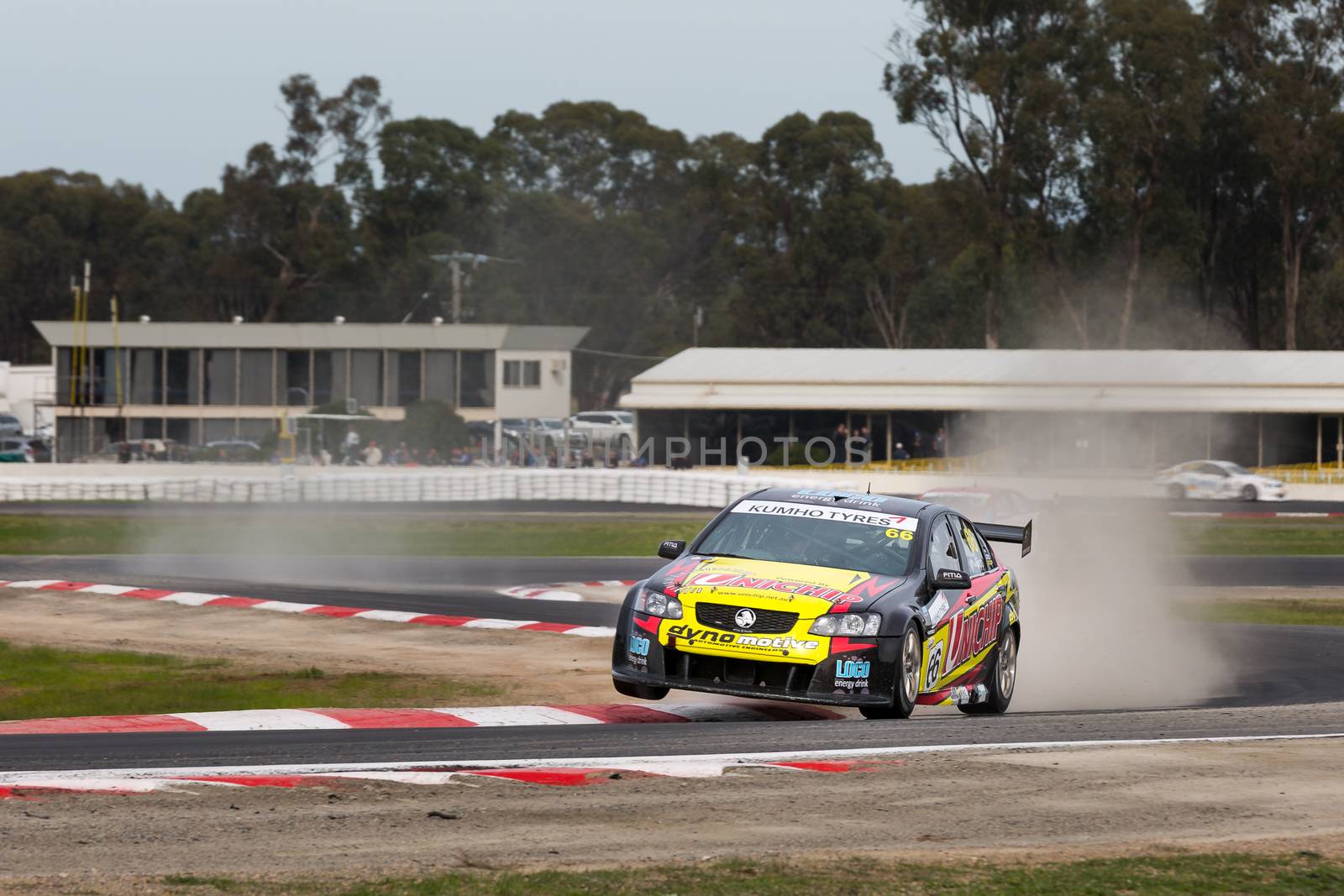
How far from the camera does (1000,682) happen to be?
10961mm

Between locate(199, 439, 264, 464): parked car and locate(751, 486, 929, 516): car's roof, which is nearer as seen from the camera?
locate(751, 486, 929, 516): car's roof

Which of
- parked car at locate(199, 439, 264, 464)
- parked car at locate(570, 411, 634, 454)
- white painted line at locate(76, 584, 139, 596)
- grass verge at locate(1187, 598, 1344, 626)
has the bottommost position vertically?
grass verge at locate(1187, 598, 1344, 626)

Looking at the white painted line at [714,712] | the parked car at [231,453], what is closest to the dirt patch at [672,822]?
the white painted line at [714,712]

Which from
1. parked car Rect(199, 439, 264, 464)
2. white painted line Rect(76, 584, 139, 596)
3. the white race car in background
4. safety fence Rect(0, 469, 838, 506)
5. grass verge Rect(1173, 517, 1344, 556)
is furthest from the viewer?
parked car Rect(199, 439, 264, 464)

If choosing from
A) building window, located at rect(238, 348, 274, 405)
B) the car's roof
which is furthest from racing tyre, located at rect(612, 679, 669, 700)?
building window, located at rect(238, 348, 274, 405)

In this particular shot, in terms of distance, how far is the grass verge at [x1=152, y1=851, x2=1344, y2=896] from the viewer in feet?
16.4

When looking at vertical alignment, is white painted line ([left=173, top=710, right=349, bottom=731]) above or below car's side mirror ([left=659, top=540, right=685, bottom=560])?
below

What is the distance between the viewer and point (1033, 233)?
6981 centimetres

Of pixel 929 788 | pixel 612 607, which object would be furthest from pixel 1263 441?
pixel 929 788

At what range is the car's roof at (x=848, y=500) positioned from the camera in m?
10.6

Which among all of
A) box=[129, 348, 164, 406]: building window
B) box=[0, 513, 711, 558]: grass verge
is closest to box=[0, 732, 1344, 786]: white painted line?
box=[0, 513, 711, 558]: grass verge

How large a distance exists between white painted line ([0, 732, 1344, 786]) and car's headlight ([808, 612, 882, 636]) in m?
1.11

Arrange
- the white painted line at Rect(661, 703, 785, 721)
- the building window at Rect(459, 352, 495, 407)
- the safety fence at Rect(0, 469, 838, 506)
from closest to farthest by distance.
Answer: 1. the white painted line at Rect(661, 703, 785, 721)
2. the safety fence at Rect(0, 469, 838, 506)
3. the building window at Rect(459, 352, 495, 407)

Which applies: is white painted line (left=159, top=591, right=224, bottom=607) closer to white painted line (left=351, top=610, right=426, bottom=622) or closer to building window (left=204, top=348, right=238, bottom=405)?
white painted line (left=351, top=610, right=426, bottom=622)
